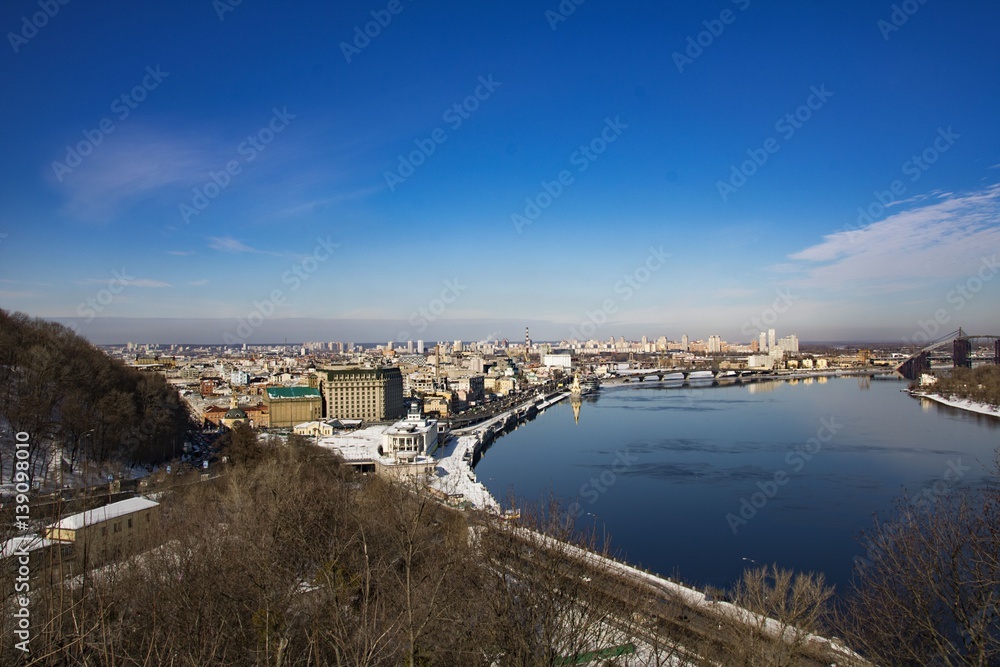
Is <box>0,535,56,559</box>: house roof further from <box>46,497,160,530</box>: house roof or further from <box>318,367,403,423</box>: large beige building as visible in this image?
<box>318,367,403,423</box>: large beige building

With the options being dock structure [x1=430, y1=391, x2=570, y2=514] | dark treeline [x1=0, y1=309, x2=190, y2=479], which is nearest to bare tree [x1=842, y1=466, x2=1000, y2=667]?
dock structure [x1=430, y1=391, x2=570, y2=514]

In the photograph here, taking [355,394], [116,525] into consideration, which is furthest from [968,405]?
[116,525]

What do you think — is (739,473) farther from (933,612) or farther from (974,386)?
(974,386)

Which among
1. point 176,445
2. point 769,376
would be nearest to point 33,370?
point 176,445

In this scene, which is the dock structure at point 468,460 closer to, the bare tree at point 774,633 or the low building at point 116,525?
the bare tree at point 774,633

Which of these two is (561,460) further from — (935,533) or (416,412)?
(935,533)

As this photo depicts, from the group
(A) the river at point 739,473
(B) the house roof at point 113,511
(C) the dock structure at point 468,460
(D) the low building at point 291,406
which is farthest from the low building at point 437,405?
(B) the house roof at point 113,511

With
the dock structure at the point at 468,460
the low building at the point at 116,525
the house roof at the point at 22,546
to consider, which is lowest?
the dock structure at the point at 468,460
